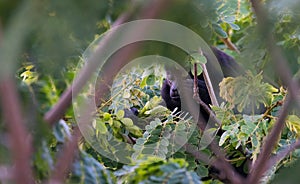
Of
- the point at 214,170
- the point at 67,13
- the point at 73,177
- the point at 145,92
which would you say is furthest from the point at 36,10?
the point at 145,92

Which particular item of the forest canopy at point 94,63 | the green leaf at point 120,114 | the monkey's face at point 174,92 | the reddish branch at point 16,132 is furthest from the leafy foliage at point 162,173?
the monkey's face at point 174,92

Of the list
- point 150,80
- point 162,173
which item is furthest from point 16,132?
point 150,80

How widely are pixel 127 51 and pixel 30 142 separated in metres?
0.16

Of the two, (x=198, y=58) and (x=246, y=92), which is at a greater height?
(x=198, y=58)

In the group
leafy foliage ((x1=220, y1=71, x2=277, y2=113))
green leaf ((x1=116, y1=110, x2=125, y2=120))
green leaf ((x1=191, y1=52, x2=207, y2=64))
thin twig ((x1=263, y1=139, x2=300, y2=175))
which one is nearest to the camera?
thin twig ((x1=263, y1=139, x2=300, y2=175))

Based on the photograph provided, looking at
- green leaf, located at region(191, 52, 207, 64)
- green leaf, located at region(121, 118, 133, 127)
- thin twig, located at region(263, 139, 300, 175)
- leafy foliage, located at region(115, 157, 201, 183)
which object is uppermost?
green leaf, located at region(191, 52, 207, 64)

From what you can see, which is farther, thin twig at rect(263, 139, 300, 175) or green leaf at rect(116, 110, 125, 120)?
green leaf at rect(116, 110, 125, 120)

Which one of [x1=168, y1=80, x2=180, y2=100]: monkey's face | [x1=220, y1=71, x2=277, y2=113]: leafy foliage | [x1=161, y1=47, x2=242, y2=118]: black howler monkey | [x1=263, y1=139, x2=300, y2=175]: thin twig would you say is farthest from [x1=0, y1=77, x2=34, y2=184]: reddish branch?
[x1=168, y1=80, x2=180, y2=100]: monkey's face

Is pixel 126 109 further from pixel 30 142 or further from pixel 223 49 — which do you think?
pixel 30 142

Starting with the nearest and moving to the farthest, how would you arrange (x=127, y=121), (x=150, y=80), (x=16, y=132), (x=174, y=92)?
(x=16, y=132), (x=127, y=121), (x=150, y=80), (x=174, y=92)

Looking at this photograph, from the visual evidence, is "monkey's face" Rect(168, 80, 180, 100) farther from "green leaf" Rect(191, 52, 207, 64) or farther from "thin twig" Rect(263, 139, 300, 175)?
"thin twig" Rect(263, 139, 300, 175)

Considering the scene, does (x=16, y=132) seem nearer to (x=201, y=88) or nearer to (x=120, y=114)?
(x=120, y=114)

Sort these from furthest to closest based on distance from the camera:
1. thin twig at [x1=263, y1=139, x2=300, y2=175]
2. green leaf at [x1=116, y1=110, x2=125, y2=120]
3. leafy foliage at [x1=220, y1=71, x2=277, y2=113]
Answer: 1. green leaf at [x1=116, y1=110, x2=125, y2=120]
2. leafy foliage at [x1=220, y1=71, x2=277, y2=113]
3. thin twig at [x1=263, y1=139, x2=300, y2=175]

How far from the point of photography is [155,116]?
176 centimetres
